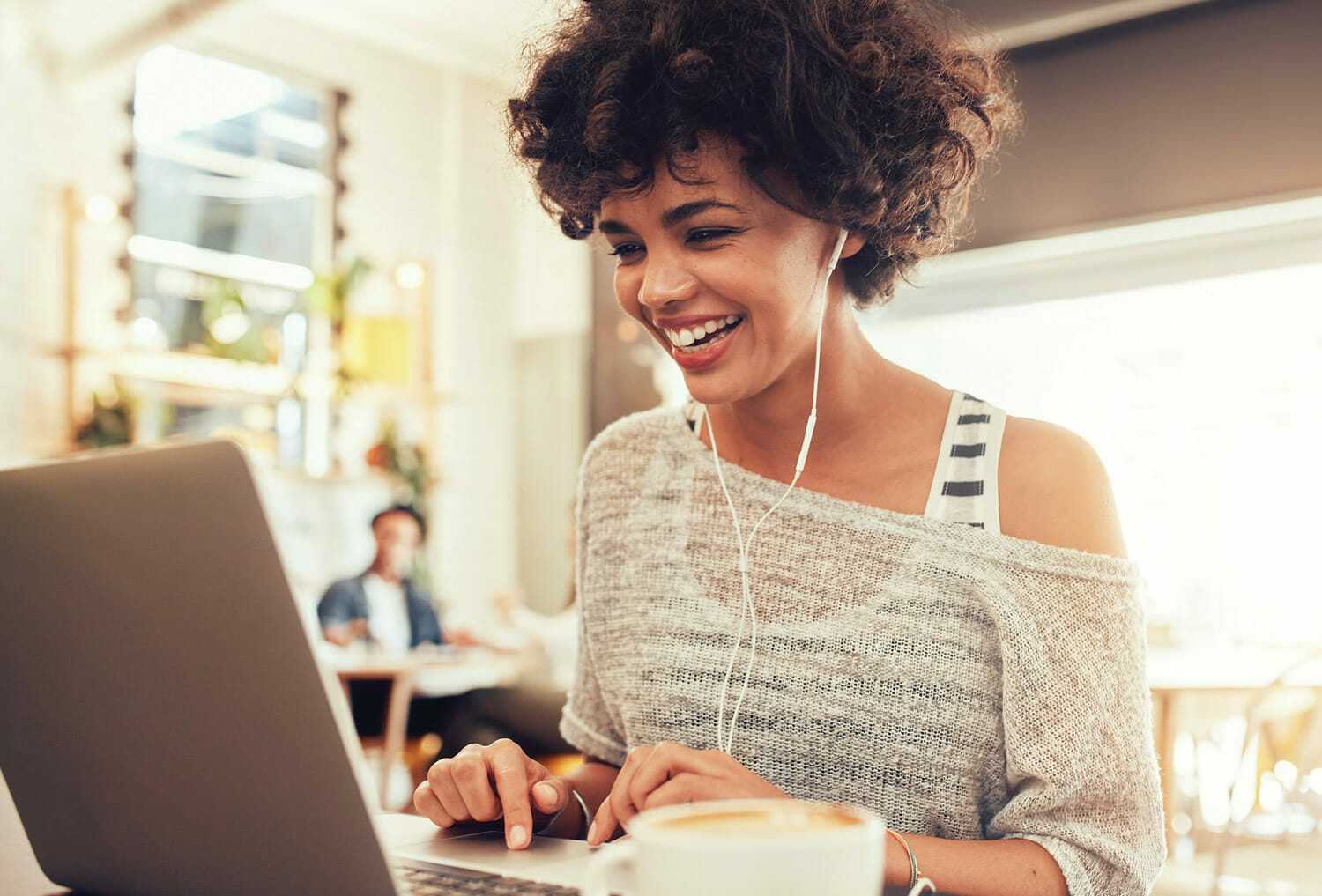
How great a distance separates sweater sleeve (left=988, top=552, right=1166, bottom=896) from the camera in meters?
0.91

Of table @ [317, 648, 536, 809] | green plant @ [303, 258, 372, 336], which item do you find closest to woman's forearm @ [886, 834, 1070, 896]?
table @ [317, 648, 536, 809]

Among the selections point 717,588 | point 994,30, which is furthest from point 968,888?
point 994,30

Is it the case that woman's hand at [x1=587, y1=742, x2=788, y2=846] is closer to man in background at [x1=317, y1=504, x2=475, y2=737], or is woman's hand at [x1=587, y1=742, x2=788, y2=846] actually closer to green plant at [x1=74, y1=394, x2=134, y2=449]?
man in background at [x1=317, y1=504, x2=475, y2=737]

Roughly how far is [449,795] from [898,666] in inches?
15.2

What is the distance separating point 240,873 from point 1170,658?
3.07 m

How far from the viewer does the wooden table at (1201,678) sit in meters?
2.84

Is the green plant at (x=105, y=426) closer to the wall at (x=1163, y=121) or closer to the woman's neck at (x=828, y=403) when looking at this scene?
the wall at (x=1163, y=121)

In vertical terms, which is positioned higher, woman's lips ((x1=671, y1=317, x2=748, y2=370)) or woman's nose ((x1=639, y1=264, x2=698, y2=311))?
woman's nose ((x1=639, y1=264, x2=698, y2=311))

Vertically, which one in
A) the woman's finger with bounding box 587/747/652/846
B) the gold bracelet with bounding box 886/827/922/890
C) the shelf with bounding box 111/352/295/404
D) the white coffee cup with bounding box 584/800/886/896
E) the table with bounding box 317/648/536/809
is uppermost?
the shelf with bounding box 111/352/295/404

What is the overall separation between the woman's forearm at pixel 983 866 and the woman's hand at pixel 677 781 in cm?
13

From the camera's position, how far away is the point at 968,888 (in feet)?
2.76

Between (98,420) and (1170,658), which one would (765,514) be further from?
(98,420)

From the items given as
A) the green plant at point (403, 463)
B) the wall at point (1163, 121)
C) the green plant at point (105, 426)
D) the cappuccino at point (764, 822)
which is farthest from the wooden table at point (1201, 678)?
the green plant at point (105, 426)

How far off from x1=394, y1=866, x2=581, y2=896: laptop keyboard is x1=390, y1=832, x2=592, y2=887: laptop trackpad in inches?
0.5
